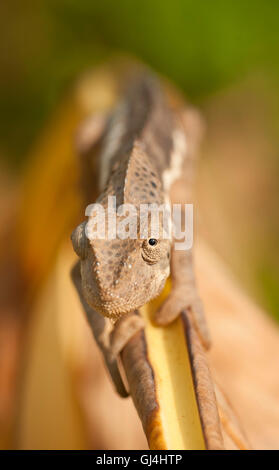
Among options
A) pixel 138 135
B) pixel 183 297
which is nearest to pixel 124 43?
pixel 138 135

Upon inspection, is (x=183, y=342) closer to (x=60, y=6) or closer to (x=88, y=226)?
(x=88, y=226)

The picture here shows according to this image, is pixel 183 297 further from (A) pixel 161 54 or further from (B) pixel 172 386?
(A) pixel 161 54

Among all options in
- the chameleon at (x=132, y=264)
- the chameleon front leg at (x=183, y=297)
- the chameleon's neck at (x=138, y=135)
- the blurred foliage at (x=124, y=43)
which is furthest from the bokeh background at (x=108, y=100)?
the chameleon front leg at (x=183, y=297)

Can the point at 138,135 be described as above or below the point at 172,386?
above

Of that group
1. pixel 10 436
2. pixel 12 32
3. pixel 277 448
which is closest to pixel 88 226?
pixel 277 448

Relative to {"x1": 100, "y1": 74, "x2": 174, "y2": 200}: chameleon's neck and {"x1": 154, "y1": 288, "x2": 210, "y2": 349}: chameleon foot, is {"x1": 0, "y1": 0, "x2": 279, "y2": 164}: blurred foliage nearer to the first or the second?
{"x1": 100, "y1": 74, "x2": 174, "y2": 200}: chameleon's neck

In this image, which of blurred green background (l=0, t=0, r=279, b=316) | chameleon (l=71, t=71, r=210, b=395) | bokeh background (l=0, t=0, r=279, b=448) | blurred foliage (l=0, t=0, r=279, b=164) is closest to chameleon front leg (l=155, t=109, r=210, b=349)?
chameleon (l=71, t=71, r=210, b=395)
